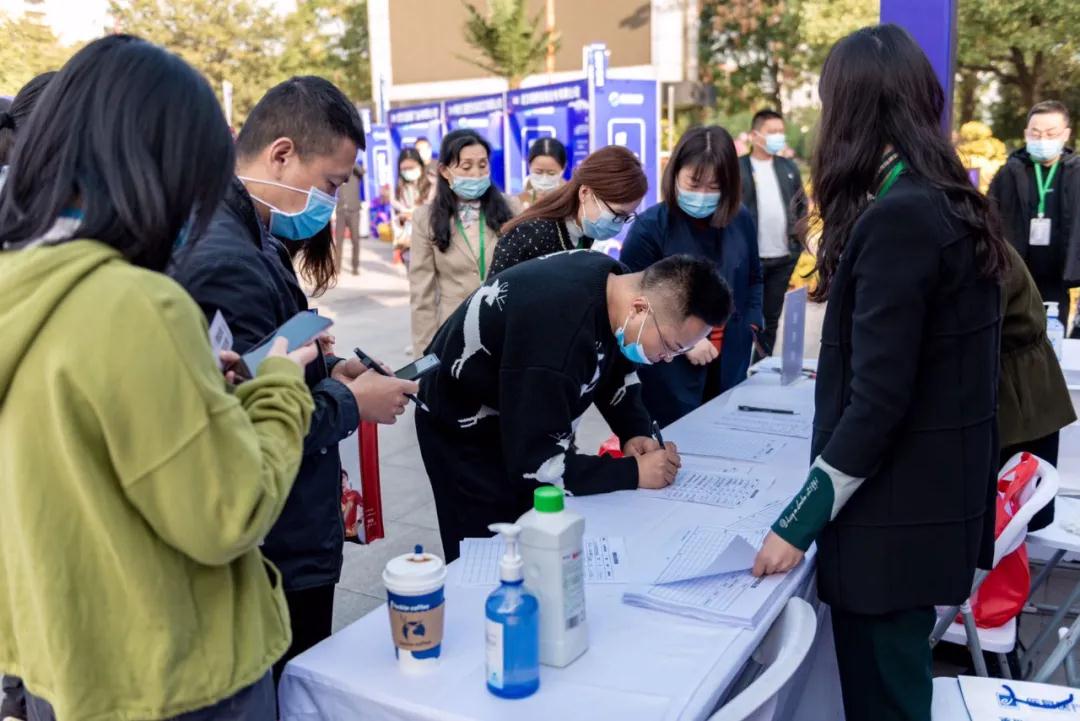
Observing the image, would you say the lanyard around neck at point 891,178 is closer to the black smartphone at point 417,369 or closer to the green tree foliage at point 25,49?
the black smartphone at point 417,369

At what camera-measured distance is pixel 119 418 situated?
84 centimetres

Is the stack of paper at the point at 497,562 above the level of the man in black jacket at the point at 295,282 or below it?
below

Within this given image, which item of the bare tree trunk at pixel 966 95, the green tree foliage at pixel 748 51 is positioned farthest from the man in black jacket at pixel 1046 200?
the green tree foliage at pixel 748 51

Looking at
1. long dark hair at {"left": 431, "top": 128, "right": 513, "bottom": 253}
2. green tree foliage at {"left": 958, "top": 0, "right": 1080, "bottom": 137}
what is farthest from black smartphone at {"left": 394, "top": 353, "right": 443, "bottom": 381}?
green tree foliage at {"left": 958, "top": 0, "right": 1080, "bottom": 137}

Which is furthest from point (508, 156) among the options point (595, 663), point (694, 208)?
point (595, 663)

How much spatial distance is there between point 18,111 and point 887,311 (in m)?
1.82

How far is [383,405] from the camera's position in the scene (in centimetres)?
154

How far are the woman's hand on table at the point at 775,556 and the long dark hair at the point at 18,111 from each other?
166 cm

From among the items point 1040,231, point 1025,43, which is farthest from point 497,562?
point 1025,43

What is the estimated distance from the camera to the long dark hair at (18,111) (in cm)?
196

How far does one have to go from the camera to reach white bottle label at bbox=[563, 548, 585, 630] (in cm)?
122

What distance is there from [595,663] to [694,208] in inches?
80.3

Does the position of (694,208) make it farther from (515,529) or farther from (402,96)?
(402,96)

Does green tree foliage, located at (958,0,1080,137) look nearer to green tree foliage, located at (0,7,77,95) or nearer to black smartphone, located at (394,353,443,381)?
green tree foliage, located at (0,7,77,95)
